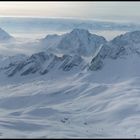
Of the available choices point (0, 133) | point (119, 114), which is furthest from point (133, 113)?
point (0, 133)

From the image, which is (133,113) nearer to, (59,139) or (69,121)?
(69,121)

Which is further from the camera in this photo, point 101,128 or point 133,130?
point 101,128

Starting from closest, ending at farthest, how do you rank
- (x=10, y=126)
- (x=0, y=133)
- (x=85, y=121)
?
(x=0, y=133) < (x=10, y=126) < (x=85, y=121)

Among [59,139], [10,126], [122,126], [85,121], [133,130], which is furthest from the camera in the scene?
→ [85,121]

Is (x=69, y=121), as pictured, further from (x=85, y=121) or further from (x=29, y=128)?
(x=29, y=128)

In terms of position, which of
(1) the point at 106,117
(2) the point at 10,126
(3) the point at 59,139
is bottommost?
(3) the point at 59,139

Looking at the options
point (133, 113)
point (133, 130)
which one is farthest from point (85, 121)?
point (133, 130)

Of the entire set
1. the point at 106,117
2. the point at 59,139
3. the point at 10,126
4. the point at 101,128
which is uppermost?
the point at 106,117

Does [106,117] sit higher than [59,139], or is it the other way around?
[106,117]

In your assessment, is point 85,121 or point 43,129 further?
point 85,121
